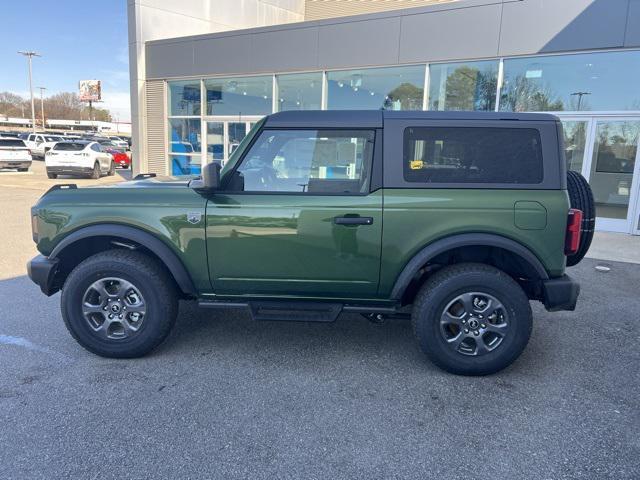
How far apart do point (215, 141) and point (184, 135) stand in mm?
1246

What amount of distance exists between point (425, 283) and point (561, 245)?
1003 millimetres

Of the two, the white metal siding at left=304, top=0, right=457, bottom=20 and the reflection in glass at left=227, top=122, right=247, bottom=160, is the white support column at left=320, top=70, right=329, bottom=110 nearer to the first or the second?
the reflection in glass at left=227, top=122, right=247, bottom=160

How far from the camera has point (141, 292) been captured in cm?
354

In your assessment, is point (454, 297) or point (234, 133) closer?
point (454, 297)

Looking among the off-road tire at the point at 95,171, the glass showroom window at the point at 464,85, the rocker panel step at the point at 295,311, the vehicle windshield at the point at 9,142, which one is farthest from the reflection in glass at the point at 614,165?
the vehicle windshield at the point at 9,142

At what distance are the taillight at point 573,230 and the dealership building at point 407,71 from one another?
703 centimetres

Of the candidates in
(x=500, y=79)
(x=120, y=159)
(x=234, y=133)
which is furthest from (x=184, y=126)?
(x=120, y=159)

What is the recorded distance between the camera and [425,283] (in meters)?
3.53

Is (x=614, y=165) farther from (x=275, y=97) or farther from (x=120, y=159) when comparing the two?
(x=120, y=159)

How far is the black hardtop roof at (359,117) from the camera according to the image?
345 centimetres

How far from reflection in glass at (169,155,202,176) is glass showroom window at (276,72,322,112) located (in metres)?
3.51

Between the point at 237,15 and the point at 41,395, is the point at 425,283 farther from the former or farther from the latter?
the point at 237,15

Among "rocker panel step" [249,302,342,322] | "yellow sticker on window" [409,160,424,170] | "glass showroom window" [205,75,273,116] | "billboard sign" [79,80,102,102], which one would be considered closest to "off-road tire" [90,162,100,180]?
"glass showroom window" [205,75,273,116]

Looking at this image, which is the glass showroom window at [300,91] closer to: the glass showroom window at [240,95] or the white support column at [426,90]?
the glass showroom window at [240,95]
